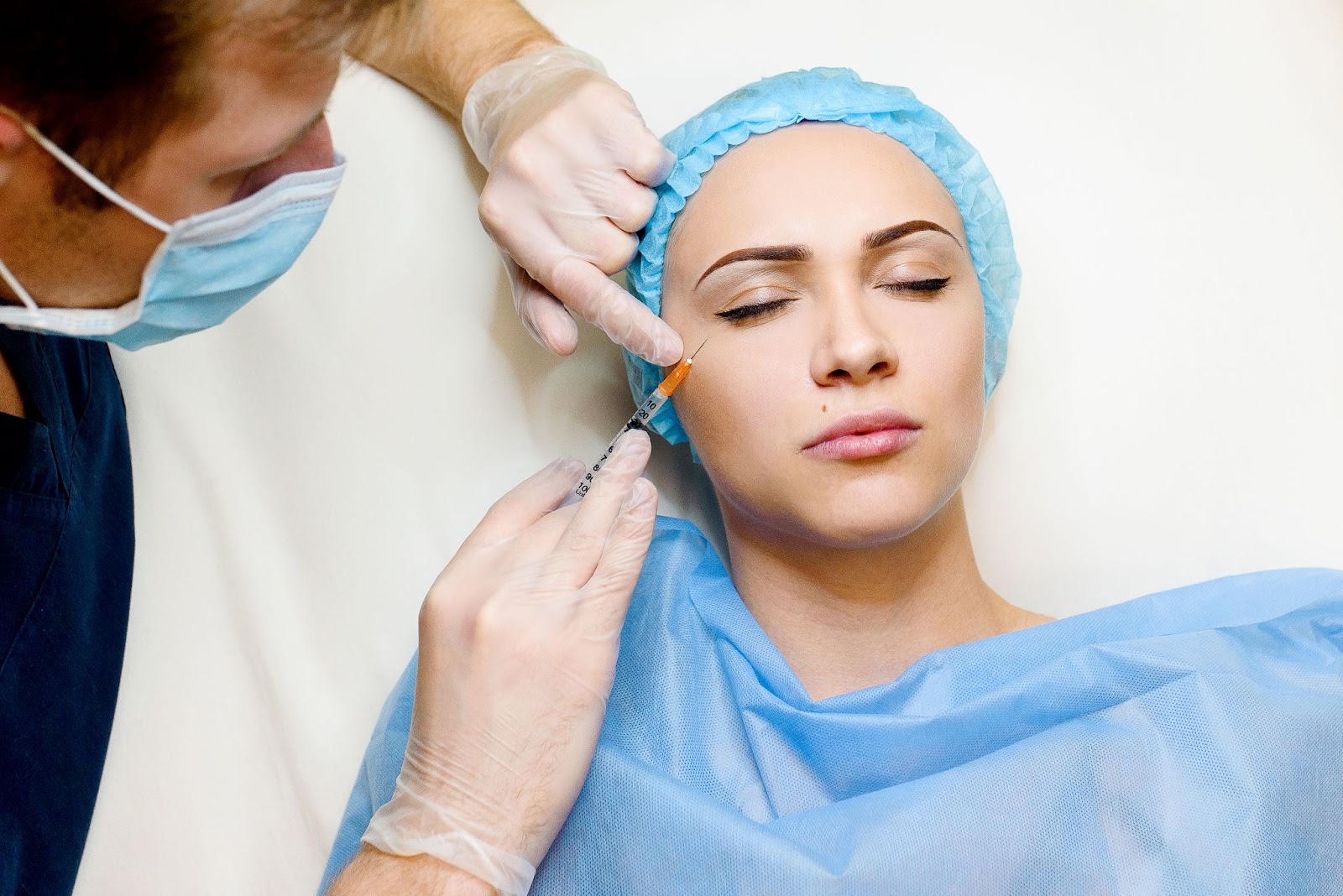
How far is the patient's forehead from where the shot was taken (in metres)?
1.36

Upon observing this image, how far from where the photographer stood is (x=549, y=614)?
3.96 feet

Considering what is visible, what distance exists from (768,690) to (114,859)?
0.98 meters

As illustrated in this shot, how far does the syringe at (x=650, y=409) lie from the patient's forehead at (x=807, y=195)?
144mm

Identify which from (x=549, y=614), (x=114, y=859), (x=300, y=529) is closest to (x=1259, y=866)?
(x=549, y=614)

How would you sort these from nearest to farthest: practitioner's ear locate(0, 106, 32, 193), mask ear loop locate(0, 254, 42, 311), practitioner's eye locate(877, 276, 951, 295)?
practitioner's ear locate(0, 106, 32, 193) < mask ear loop locate(0, 254, 42, 311) < practitioner's eye locate(877, 276, 951, 295)

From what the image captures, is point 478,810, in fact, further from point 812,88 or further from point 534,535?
point 812,88

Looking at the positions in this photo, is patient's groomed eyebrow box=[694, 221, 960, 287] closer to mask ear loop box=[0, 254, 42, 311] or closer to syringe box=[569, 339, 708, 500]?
syringe box=[569, 339, 708, 500]

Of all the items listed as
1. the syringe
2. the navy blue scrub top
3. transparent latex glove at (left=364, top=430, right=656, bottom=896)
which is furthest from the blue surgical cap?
the navy blue scrub top

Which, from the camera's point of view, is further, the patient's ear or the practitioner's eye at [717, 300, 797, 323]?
the practitioner's eye at [717, 300, 797, 323]

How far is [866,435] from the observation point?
4.29 ft

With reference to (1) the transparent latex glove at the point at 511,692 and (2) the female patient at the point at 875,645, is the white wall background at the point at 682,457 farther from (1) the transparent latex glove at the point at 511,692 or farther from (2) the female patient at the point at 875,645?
(1) the transparent latex glove at the point at 511,692

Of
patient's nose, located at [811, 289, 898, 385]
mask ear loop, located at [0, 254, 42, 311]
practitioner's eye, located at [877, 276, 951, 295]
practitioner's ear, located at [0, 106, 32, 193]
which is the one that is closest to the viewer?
practitioner's ear, located at [0, 106, 32, 193]

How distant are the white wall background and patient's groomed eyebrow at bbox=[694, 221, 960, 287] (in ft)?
1.64

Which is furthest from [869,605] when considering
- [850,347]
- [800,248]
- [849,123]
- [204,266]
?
[204,266]
